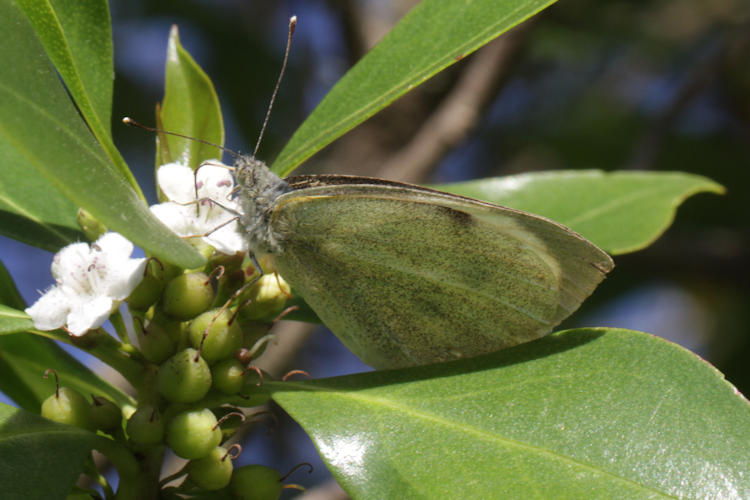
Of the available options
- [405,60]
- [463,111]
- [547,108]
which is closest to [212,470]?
[405,60]

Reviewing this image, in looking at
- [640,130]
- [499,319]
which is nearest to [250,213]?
[499,319]

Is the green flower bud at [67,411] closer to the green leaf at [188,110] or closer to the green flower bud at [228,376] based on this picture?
the green flower bud at [228,376]

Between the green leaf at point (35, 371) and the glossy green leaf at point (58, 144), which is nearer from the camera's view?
the glossy green leaf at point (58, 144)

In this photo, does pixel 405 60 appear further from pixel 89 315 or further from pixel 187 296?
pixel 89 315

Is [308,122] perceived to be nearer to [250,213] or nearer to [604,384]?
[250,213]

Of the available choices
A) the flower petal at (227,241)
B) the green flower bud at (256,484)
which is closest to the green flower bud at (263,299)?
the flower petal at (227,241)

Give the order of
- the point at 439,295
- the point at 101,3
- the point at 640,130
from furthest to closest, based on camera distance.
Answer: the point at 640,130 < the point at 439,295 < the point at 101,3

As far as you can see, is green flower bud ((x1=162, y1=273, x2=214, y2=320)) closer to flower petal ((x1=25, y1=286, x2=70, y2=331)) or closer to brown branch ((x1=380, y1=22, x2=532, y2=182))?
flower petal ((x1=25, y1=286, x2=70, y2=331))
